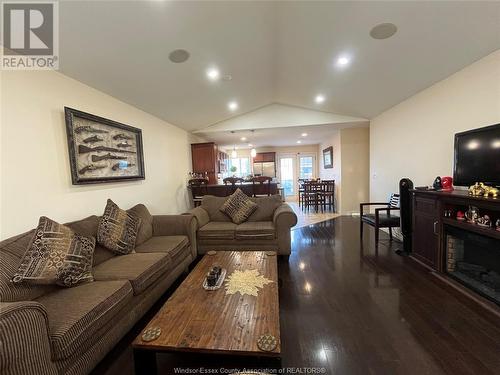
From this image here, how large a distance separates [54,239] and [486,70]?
428 cm

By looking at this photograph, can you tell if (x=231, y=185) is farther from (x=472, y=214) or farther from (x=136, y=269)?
(x=472, y=214)

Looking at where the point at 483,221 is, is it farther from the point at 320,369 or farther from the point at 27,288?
the point at 27,288

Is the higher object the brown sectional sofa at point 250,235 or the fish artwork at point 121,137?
the fish artwork at point 121,137

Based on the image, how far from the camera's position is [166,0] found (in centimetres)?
182

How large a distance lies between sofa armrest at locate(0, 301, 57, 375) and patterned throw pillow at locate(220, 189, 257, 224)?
253 centimetres

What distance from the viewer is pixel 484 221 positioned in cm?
204

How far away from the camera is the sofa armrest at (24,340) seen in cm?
98

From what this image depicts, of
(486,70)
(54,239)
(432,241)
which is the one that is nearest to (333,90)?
(486,70)

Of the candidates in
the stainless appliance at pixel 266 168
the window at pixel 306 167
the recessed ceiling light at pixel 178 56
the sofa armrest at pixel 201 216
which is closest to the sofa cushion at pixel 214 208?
the sofa armrest at pixel 201 216

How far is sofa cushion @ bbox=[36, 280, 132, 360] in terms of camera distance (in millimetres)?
1208

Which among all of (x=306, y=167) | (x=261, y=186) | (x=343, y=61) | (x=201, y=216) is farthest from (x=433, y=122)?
(x=306, y=167)

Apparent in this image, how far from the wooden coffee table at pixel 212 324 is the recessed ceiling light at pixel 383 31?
2615 mm

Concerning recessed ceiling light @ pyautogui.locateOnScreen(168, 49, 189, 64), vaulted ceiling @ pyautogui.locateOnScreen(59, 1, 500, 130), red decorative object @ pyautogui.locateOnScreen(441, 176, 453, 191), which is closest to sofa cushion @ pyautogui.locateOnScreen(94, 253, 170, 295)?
vaulted ceiling @ pyautogui.locateOnScreen(59, 1, 500, 130)

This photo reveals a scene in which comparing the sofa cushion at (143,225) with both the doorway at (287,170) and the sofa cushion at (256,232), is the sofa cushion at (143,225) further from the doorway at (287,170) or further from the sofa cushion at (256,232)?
the doorway at (287,170)
